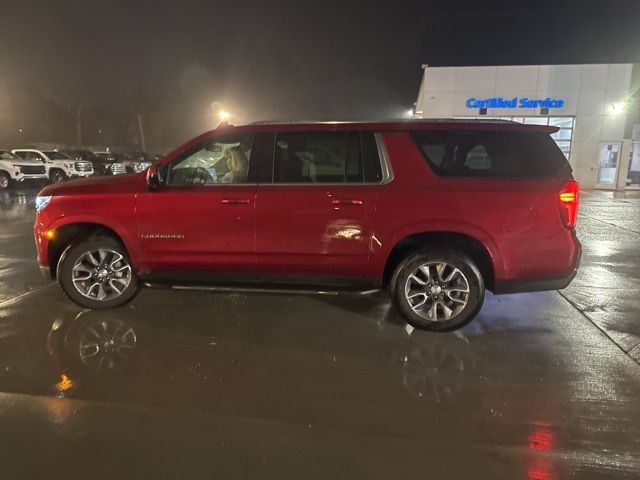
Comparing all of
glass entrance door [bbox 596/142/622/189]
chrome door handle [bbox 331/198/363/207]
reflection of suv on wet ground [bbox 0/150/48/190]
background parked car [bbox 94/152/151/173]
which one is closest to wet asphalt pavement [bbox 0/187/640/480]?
chrome door handle [bbox 331/198/363/207]

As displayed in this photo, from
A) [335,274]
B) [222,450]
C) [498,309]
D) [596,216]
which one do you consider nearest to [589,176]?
[596,216]

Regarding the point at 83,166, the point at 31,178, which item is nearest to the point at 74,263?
the point at 31,178

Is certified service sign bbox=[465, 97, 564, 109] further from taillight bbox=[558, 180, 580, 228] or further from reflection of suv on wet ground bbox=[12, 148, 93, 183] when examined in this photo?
taillight bbox=[558, 180, 580, 228]

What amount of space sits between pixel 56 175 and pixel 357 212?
22.9 meters

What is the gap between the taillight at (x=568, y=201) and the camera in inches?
163

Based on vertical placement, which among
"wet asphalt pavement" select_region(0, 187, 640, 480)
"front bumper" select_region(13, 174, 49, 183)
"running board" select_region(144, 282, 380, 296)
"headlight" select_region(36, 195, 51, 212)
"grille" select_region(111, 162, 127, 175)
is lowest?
"wet asphalt pavement" select_region(0, 187, 640, 480)

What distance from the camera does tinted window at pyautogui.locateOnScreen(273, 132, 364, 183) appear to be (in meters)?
4.46

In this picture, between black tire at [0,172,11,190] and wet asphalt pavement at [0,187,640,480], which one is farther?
black tire at [0,172,11,190]

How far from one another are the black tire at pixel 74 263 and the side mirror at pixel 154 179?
0.75 metres

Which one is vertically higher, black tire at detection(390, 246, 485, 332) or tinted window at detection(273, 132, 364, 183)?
tinted window at detection(273, 132, 364, 183)

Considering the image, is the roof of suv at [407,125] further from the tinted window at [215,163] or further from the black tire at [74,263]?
the black tire at [74,263]

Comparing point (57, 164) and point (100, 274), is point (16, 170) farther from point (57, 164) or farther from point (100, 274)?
point (100, 274)

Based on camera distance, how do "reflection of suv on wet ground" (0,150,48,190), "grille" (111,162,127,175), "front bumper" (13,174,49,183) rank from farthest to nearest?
"grille" (111,162,127,175) → "front bumper" (13,174,49,183) → "reflection of suv on wet ground" (0,150,48,190)

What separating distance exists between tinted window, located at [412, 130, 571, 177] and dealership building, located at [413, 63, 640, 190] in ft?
65.4
